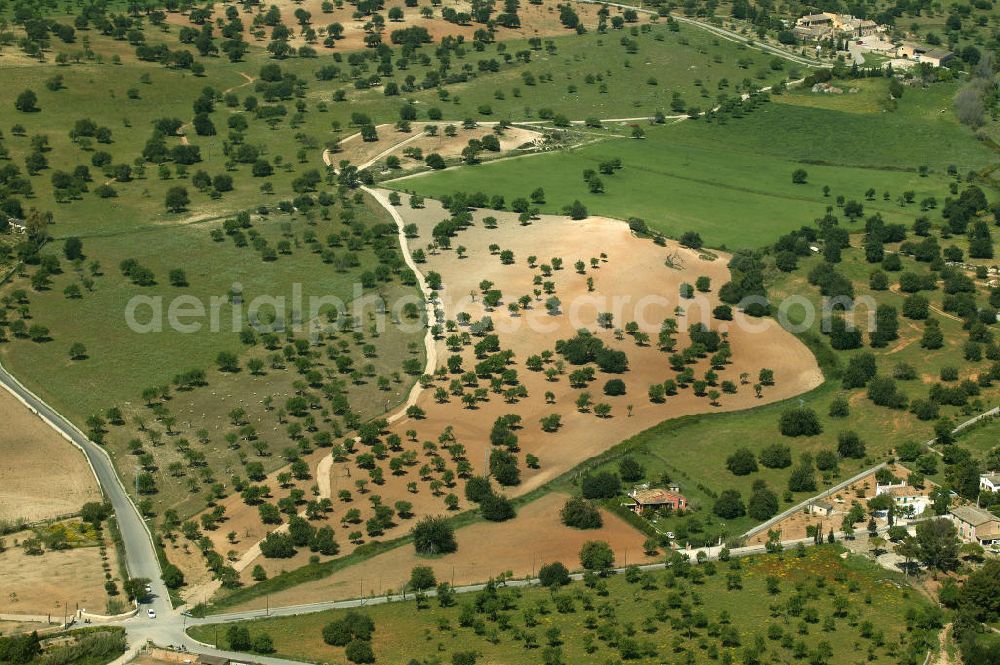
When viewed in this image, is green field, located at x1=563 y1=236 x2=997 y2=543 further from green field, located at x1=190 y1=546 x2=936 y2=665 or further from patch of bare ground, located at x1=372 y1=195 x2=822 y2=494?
green field, located at x1=190 y1=546 x2=936 y2=665

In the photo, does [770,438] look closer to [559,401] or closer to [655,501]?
[655,501]

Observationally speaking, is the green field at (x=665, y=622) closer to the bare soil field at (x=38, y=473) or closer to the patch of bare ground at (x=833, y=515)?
the patch of bare ground at (x=833, y=515)

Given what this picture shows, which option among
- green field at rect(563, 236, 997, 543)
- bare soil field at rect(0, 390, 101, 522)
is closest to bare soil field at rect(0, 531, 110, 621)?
bare soil field at rect(0, 390, 101, 522)

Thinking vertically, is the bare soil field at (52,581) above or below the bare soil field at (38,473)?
below

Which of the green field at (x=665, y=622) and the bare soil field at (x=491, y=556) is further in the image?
the bare soil field at (x=491, y=556)

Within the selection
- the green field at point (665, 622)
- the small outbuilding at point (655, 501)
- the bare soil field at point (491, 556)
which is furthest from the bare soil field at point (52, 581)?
the small outbuilding at point (655, 501)

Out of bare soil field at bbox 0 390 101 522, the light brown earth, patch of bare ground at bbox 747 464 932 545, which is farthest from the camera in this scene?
the light brown earth
